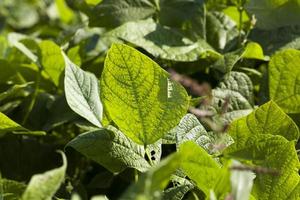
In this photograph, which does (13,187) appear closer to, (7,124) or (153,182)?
(7,124)

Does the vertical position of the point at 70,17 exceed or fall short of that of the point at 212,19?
it falls short

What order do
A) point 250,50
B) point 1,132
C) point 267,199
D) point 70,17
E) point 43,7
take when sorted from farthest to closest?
point 43,7
point 70,17
point 250,50
point 1,132
point 267,199

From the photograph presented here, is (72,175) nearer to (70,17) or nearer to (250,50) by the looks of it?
(250,50)

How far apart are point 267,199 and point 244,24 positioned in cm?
55

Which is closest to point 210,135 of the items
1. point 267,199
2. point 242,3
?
point 267,199

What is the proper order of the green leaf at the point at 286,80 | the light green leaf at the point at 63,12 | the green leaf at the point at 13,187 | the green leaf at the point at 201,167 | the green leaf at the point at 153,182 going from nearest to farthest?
the green leaf at the point at 153,182
the green leaf at the point at 201,167
the green leaf at the point at 13,187
the green leaf at the point at 286,80
the light green leaf at the point at 63,12

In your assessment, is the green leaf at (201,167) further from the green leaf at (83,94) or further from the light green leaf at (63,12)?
the light green leaf at (63,12)

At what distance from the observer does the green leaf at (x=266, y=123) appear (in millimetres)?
910

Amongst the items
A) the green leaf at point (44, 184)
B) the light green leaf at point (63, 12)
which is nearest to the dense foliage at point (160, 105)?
the green leaf at point (44, 184)

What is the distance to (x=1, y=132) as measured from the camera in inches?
39.1

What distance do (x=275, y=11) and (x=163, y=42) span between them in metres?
0.21

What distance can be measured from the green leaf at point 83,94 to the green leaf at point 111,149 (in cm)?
5

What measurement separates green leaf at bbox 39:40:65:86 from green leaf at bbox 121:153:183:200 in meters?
0.63

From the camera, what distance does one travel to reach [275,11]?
→ 46.3 inches
